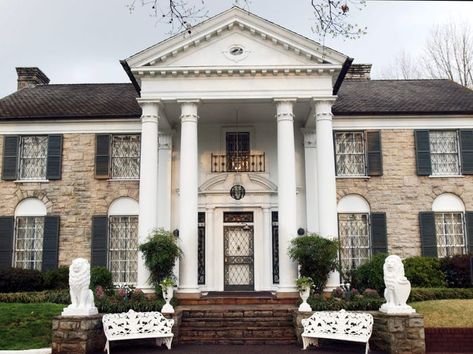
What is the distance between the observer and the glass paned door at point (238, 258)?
1723 centimetres

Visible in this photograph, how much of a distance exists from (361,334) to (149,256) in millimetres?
6283

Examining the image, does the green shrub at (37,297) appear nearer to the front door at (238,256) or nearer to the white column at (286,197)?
the front door at (238,256)

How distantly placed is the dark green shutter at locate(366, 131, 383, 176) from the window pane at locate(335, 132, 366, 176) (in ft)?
0.74

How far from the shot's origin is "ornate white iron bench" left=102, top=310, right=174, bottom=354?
34.9ft

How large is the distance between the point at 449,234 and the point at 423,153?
3.06 m

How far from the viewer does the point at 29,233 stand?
709 inches

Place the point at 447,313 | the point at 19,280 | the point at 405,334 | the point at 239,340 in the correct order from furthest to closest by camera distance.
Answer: the point at 19,280
the point at 447,313
the point at 239,340
the point at 405,334

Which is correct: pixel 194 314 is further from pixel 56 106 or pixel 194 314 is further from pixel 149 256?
pixel 56 106

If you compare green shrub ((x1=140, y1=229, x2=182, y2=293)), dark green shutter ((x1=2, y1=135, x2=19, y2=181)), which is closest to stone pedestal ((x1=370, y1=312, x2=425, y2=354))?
green shrub ((x1=140, y1=229, x2=182, y2=293))

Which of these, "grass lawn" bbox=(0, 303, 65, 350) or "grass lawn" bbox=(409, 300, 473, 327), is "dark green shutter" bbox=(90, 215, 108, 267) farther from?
"grass lawn" bbox=(409, 300, 473, 327)

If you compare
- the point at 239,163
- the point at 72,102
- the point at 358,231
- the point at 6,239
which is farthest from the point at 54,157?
the point at 358,231

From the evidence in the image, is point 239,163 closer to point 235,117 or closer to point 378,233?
point 235,117

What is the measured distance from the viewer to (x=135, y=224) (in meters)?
17.9

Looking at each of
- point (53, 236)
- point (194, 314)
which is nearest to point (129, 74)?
point (53, 236)
